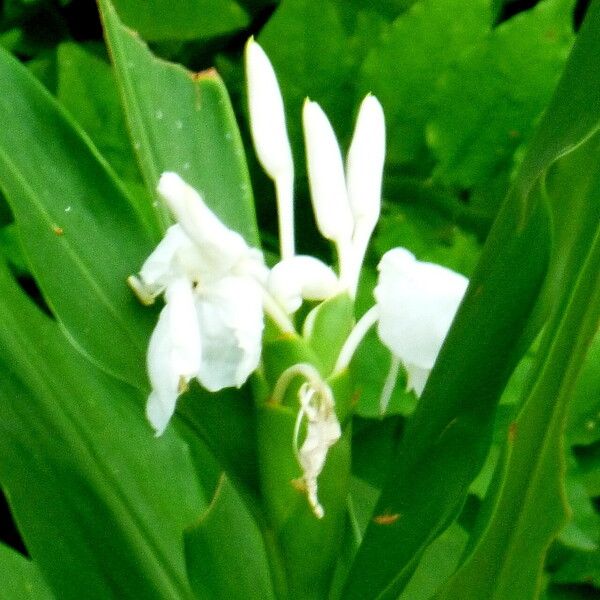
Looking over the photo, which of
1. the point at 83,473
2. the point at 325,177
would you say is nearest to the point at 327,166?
the point at 325,177

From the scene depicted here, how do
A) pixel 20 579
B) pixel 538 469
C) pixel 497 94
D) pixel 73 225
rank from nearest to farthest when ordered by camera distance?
1. pixel 538 469
2. pixel 73 225
3. pixel 20 579
4. pixel 497 94

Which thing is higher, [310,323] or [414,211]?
[310,323]

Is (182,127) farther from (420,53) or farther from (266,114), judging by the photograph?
(420,53)

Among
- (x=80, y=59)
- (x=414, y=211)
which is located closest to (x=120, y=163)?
(x=80, y=59)

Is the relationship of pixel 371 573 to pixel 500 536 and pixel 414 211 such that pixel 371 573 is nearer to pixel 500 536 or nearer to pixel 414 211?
pixel 500 536

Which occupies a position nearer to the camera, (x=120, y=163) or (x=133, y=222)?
(x=133, y=222)

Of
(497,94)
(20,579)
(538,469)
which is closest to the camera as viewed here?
(538,469)

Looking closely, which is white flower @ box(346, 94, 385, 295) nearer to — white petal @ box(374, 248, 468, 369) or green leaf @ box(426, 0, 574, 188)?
white petal @ box(374, 248, 468, 369)
